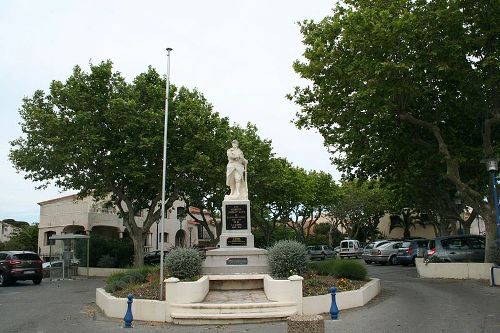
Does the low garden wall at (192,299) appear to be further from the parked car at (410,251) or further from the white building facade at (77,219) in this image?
the white building facade at (77,219)

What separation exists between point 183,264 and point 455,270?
12.2 m

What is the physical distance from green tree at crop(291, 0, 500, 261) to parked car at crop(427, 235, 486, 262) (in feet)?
9.06

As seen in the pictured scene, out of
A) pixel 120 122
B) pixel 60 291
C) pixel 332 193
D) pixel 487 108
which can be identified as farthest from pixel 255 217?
pixel 487 108

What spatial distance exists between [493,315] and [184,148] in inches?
730

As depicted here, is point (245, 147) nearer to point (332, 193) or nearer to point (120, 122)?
point (120, 122)

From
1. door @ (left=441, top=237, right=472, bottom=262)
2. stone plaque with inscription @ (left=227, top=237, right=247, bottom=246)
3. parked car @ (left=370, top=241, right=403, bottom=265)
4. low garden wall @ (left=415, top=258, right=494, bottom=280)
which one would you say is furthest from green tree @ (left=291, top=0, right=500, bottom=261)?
parked car @ (left=370, top=241, right=403, bottom=265)

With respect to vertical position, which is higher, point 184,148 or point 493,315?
point 184,148

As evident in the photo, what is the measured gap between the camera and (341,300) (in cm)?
1281

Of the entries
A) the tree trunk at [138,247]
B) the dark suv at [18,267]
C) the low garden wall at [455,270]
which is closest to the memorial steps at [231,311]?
the low garden wall at [455,270]

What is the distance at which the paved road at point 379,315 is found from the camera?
10.5m

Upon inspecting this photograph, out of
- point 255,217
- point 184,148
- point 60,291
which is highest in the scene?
point 184,148

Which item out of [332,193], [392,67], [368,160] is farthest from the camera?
[332,193]

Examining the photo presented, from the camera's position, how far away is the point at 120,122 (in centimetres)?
2583

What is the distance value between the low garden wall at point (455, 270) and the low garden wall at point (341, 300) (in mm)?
7130
